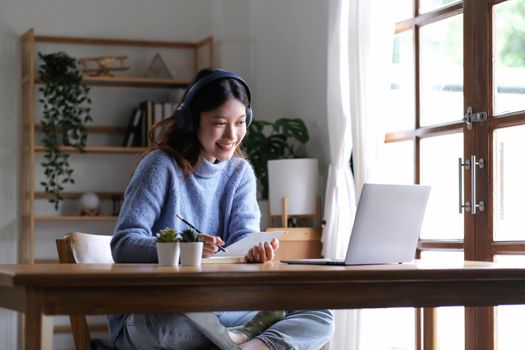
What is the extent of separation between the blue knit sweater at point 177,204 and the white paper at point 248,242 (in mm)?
210

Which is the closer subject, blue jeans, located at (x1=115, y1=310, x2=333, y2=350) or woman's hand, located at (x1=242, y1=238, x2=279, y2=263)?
blue jeans, located at (x1=115, y1=310, x2=333, y2=350)

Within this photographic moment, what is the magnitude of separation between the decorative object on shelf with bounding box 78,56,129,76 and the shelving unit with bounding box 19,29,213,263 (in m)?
0.06

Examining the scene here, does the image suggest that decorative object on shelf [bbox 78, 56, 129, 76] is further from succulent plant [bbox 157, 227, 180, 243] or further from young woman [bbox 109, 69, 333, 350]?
succulent plant [bbox 157, 227, 180, 243]

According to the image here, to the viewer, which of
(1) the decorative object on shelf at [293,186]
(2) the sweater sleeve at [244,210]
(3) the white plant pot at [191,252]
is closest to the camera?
(3) the white plant pot at [191,252]

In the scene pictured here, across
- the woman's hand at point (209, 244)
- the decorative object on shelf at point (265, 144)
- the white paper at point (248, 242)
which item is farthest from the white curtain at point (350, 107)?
the woman's hand at point (209, 244)

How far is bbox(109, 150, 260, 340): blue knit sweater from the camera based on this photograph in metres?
2.48

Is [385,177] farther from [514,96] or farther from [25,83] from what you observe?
[25,83]

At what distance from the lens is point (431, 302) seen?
209 cm

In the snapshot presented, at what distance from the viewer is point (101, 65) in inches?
224

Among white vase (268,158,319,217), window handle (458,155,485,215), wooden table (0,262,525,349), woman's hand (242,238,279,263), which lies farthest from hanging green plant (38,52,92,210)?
wooden table (0,262,525,349)

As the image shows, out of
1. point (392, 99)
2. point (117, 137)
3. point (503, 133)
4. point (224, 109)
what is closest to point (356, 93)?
point (392, 99)

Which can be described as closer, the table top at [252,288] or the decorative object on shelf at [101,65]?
the table top at [252,288]

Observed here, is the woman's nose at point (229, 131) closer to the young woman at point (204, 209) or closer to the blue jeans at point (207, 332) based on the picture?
the young woman at point (204, 209)

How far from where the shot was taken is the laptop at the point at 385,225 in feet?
7.41
